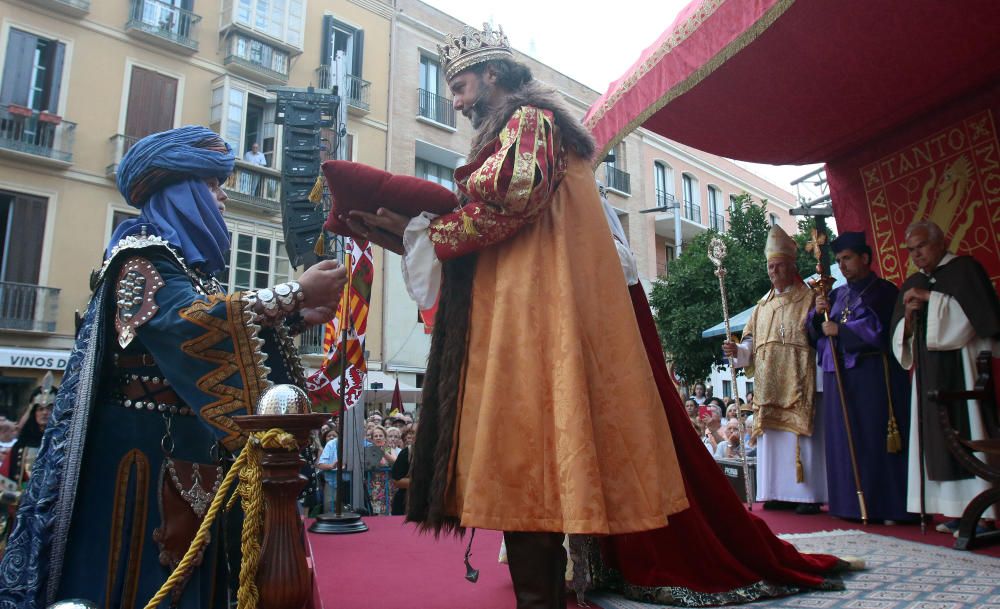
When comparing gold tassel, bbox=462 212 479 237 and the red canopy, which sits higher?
the red canopy

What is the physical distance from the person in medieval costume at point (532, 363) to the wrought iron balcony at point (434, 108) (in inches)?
680

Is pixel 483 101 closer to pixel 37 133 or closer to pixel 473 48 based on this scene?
pixel 473 48

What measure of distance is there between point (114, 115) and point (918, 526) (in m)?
15.7

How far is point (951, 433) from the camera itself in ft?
11.9

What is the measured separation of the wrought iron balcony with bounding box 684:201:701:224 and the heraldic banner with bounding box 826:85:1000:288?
20626 mm

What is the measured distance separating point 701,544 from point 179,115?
15.9 m

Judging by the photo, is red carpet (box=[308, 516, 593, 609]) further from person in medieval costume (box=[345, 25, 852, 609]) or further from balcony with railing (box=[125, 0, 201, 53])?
balcony with railing (box=[125, 0, 201, 53])

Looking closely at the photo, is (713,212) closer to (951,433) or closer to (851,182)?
(851,182)

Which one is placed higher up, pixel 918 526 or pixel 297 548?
pixel 297 548

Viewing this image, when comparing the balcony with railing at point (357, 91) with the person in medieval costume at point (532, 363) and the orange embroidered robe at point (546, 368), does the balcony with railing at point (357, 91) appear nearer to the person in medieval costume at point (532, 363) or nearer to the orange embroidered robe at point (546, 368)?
the person in medieval costume at point (532, 363)

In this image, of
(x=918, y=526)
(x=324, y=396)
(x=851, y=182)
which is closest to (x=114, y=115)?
(x=324, y=396)

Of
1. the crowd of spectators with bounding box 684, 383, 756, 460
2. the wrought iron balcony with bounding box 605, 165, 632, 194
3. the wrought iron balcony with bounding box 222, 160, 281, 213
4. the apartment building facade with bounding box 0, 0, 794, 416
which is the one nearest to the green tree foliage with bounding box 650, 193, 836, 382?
the crowd of spectators with bounding box 684, 383, 756, 460

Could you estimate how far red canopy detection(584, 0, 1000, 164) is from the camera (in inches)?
140

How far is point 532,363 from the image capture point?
192cm
